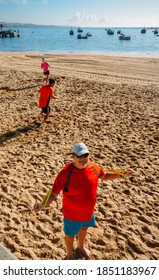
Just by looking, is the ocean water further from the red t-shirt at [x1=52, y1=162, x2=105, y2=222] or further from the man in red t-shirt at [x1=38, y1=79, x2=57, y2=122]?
the red t-shirt at [x1=52, y1=162, x2=105, y2=222]

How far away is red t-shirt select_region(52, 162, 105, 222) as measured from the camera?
9.68ft

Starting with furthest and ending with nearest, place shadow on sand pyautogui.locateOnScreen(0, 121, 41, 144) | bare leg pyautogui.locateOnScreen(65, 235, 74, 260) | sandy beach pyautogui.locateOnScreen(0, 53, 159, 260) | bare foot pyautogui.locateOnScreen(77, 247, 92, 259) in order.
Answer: shadow on sand pyautogui.locateOnScreen(0, 121, 41, 144) → sandy beach pyautogui.locateOnScreen(0, 53, 159, 260) → bare foot pyautogui.locateOnScreen(77, 247, 92, 259) → bare leg pyautogui.locateOnScreen(65, 235, 74, 260)

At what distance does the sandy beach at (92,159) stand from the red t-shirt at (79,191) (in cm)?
132

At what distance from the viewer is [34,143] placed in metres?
7.82

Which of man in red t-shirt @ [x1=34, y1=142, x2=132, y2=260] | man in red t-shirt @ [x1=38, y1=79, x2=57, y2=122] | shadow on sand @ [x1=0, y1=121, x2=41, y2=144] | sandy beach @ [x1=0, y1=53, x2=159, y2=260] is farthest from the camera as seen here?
man in red t-shirt @ [x1=38, y1=79, x2=57, y2=122]

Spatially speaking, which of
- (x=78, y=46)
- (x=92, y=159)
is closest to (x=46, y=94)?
(x=92, y=159)

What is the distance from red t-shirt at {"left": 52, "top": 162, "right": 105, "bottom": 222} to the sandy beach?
132 cm

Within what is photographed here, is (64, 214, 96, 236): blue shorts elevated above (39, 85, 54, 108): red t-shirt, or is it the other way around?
(39, 85, 54, 108): red t-shirt

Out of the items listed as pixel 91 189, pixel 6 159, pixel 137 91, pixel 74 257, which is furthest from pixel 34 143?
pixel 137 91

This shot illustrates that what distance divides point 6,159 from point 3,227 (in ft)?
8.92

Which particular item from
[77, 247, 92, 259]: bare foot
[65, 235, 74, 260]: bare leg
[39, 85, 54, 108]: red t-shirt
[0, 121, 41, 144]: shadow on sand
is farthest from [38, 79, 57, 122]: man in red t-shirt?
[65, 235, 74, 260]: bare leg

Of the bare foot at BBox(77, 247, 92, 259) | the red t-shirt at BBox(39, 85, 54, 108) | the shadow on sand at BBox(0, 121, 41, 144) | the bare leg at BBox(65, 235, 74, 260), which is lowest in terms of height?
the bare foot at BBox(77, 247, 92, 259)

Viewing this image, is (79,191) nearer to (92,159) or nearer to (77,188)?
(77,188)

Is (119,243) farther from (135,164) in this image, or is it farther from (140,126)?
(140,126)
